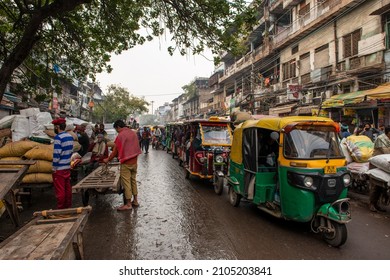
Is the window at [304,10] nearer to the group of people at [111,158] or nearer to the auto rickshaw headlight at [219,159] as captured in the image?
the auto rickshaw headlight at [219,159]

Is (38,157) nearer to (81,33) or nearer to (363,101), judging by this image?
(81,33)

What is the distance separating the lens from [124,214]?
606 cm

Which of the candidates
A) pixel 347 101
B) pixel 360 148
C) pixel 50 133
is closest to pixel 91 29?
pixel 50 133

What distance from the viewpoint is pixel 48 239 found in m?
3.27

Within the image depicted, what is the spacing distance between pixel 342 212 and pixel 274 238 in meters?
1.14

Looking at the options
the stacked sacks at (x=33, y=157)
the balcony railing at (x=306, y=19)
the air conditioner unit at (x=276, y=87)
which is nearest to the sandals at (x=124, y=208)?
the stacked sacks at (x=33, y=157)

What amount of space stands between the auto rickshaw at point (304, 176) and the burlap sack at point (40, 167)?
15.3 feet

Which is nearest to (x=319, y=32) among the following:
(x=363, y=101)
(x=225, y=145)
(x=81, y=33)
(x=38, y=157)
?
(x=363, y=101)

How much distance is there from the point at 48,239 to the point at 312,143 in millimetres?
4261

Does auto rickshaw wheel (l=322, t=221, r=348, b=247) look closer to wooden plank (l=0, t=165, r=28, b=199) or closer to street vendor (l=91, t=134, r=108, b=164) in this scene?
wooden plank (l=0, t=165, r=28, b=199)

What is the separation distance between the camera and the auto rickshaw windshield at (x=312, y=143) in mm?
4863

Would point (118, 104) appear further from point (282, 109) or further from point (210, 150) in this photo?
point (210, 150)

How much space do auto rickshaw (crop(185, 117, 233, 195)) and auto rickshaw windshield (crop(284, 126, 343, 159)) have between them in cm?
298

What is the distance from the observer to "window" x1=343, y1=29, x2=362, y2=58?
1653 centimetres
